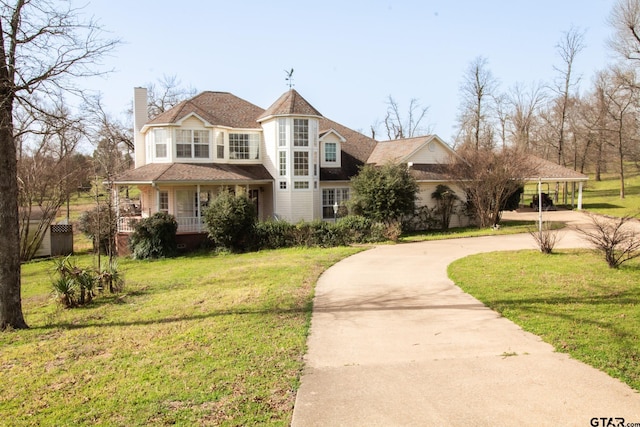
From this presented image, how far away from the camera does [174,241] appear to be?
22312 millimetres

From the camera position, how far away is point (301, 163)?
85.6ft

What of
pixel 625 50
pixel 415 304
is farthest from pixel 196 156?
pixel 625 50

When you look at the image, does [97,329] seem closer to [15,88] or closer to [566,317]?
[15,88]

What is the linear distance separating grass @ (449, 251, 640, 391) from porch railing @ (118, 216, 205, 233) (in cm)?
1408

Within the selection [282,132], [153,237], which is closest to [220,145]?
[282,132]

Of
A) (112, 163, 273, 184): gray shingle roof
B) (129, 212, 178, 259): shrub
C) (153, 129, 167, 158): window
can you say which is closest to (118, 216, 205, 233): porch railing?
(129, 212, 178, 259): shrub

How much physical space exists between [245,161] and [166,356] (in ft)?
68.7

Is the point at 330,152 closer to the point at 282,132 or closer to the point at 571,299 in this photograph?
the point at 282,132

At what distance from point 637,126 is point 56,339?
2003 inches

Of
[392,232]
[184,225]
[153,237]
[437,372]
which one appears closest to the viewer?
[437,372]

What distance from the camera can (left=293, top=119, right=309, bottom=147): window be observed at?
25875 mm

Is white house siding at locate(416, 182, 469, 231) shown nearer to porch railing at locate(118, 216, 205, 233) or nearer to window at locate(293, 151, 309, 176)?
window at locate(293, 151, 309, 176)

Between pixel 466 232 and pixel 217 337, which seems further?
pixel 466 232

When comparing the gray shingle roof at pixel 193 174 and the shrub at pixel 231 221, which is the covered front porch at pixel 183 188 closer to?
the gray shingle roof at pixel 193 174
